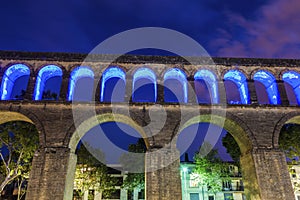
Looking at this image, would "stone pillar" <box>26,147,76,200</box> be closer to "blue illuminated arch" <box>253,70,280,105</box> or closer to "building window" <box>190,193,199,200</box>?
"blue illuminated arch" <box>253,70,280,105</box>

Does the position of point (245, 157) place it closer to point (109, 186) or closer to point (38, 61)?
point (38, 61)

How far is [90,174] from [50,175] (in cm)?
1117

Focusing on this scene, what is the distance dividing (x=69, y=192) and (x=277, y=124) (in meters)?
10.9

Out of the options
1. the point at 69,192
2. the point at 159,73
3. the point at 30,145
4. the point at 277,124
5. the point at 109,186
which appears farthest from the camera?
the point at 109,186

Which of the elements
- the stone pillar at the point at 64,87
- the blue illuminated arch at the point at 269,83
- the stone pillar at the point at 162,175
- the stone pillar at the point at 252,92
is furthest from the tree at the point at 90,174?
the blue illuminated arch at the point at 269,83

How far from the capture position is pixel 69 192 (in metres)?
12.4

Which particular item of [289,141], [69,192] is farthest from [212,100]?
[69,192]

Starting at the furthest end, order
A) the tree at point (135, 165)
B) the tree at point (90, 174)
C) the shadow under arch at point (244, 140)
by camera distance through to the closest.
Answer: the tree at point (135, 165) → the tree at point (90, 174) → the shadow under arch at point (244, 140)

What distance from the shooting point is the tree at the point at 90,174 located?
858 inches

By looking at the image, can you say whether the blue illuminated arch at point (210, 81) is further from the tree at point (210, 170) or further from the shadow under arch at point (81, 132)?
the tree at point (210, 170)

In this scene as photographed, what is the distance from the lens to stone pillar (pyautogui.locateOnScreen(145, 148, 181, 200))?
11898 millimetres

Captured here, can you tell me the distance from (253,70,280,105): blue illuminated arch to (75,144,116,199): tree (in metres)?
14.9

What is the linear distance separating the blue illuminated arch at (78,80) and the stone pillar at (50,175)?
2.97m

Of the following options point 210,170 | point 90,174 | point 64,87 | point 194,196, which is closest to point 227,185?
point 194,196
